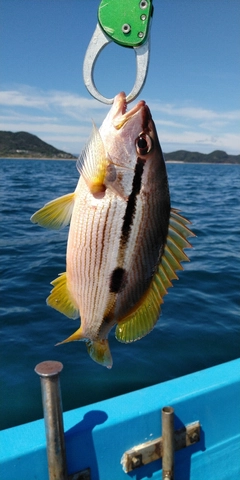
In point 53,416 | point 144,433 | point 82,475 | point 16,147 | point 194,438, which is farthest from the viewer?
point 16,147

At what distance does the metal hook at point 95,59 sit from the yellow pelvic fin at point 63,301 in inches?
32.2

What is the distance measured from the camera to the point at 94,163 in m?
1.65

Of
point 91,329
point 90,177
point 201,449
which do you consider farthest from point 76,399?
point 90,177

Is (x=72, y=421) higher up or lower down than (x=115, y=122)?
lower down

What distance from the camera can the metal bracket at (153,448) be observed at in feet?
9.05

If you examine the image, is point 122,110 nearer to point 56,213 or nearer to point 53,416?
point 56,213

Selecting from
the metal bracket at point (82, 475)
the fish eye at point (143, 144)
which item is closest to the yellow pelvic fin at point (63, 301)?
the fish eye at point (143, 144)

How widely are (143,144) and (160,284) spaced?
577 millimetres

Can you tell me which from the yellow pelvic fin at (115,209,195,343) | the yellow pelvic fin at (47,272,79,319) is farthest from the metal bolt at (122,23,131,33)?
the yellow pelvic fin at (47,272,79,319)

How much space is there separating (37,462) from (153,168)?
1.93 meters

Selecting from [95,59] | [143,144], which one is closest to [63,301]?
[143,144]

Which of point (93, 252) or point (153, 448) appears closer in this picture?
point (93, 252)

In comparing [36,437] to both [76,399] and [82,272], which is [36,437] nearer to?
[82,272]

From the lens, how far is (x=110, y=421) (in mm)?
2719
